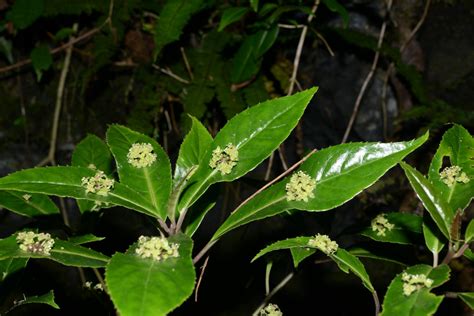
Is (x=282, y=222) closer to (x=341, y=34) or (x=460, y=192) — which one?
(x=341, y=34)

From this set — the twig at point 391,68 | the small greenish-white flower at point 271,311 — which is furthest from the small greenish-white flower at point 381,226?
the twig at point 391,68

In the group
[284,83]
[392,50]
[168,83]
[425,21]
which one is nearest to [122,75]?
[168,83]

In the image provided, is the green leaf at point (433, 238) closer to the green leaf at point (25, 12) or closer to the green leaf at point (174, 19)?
the green leaf at point (174, 19)

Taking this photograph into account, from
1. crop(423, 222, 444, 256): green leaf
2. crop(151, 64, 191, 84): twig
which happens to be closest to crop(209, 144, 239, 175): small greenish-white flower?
crop(423, 222, 444, 256): green leaf

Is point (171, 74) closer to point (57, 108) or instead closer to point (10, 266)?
point (57, 108)

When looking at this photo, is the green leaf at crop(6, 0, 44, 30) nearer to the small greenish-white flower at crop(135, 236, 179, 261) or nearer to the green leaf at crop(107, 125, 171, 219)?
the green leaf at crop(107, 125, 171, 219)

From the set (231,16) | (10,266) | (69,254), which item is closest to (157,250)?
(69,254)

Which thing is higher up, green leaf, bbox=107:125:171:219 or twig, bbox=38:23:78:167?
green leaf, bbox=107:125:171:219

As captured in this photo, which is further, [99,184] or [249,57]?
[249,57]
